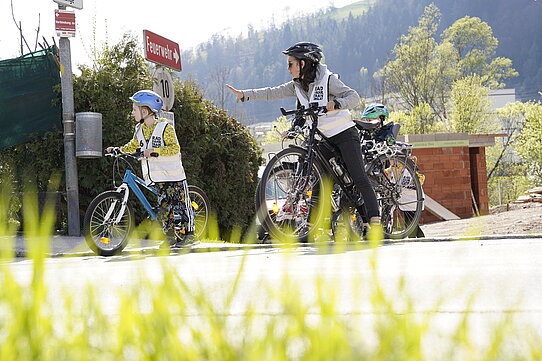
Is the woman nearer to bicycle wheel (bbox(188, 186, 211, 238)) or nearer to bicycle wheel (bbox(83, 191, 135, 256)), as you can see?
bicycle wheel (bbox(83, 191, 135, 256))

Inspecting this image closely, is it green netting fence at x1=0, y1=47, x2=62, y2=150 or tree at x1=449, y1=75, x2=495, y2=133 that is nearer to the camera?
green netting fence at x1=0, y1=47, x2=62, y2=150

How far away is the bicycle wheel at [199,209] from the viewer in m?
8.60

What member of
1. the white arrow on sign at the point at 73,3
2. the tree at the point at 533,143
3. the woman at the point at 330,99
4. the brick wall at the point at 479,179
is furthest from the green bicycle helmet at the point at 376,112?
the tree at the point at 533,143

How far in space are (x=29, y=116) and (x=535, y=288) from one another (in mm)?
8555

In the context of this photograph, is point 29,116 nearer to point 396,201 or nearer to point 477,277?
point 396,201

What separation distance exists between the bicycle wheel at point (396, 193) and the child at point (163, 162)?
2003mm

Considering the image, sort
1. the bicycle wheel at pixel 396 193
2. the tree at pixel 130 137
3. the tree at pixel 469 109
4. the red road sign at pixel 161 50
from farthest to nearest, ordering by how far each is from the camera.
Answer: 1. the tree at pixel 469 109
2. the tree at pixel 130 137
3. the red road sign at pixel 161 50
4. the bicycle wheel at pixel 396 193

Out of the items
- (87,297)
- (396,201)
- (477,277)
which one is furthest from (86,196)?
(87,297)

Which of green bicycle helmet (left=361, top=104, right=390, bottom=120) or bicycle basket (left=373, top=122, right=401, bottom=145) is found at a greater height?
green bicycle helmet (left=361, top=104, right=390, bottom=120)

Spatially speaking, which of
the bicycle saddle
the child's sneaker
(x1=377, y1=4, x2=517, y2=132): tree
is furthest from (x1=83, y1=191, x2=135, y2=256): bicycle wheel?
(x1=377, y1=4, x2=517, y2=132): tree

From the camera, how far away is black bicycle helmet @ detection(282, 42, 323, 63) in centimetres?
659

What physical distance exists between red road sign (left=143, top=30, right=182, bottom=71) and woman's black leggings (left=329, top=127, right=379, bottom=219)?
394 centimetres

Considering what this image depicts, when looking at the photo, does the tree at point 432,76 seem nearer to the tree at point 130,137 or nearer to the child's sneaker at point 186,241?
the tree at point 130,137

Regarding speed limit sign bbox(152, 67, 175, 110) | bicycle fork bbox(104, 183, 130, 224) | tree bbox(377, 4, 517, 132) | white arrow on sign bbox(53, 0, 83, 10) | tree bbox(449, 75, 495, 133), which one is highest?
tree bbox(377, 4, 517, 132)
